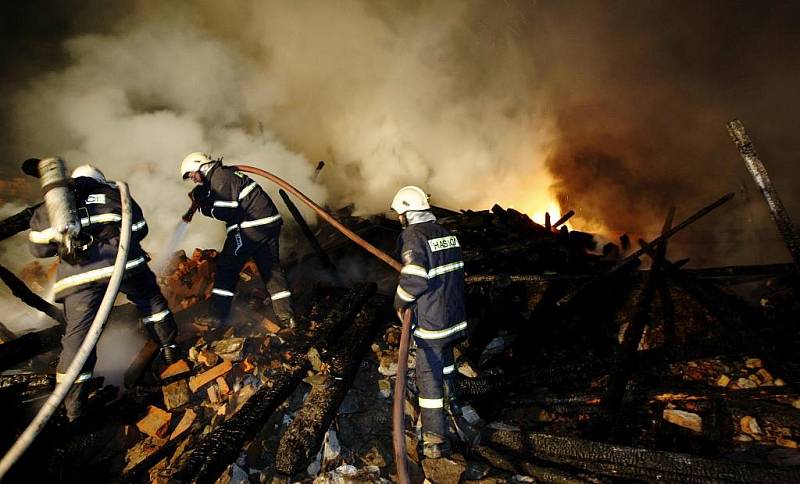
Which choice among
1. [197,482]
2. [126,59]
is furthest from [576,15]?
[197,482]

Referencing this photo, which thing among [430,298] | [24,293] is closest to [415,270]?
[430,298]

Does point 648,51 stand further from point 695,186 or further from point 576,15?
point 695,186

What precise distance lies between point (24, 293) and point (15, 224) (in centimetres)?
79

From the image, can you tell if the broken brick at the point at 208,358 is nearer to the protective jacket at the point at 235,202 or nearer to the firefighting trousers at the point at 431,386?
the protective jacket at the point at 235,202

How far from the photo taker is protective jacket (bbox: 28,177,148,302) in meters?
2.89

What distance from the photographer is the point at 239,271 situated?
408 cm

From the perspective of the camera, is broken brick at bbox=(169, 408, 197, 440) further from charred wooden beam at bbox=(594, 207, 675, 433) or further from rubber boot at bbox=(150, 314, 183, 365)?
charred wooden beam at bbox=(594, 207, 675, 433)

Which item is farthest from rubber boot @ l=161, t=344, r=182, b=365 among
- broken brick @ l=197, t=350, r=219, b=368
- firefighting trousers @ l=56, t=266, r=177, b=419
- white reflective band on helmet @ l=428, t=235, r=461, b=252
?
white reflective band on helmet @ l=428, t=235, r=461, b=252

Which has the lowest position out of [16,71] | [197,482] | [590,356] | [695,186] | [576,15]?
[197,482]

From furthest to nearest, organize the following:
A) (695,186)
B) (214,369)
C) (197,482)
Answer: (695,186) → (214,369) → (197,482)

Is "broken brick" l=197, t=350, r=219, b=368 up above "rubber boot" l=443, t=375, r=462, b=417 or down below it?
above

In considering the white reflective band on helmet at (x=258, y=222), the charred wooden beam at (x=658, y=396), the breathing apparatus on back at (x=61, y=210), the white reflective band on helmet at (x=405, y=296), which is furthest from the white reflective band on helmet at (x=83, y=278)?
the charred wooden beam at (x=658, y=396)

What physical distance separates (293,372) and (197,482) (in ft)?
3.44

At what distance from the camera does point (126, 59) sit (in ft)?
29.0
